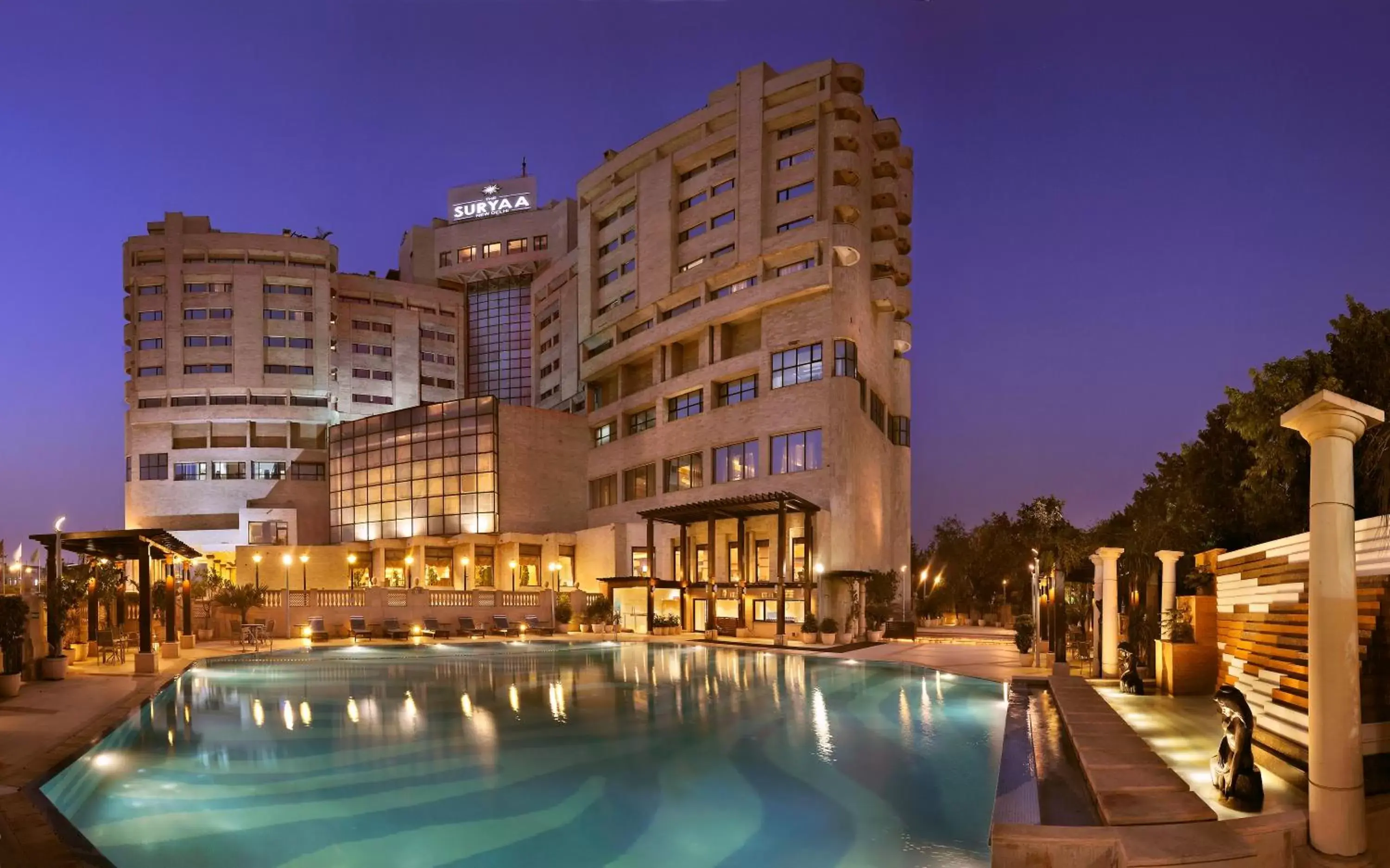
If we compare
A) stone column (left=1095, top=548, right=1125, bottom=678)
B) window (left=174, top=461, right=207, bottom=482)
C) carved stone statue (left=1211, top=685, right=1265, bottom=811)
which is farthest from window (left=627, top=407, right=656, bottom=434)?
carved stone statue (left=1211, top=685, right=1265, bottom=811)

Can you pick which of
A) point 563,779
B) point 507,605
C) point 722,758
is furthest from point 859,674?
point 507,605

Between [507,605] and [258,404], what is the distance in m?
45.1

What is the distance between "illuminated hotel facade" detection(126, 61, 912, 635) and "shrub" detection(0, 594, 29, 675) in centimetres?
2506

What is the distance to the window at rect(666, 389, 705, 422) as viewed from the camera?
52.8 meters

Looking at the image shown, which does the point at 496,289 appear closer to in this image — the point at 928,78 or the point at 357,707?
the point at 928,78

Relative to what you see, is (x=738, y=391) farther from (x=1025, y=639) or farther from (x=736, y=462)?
(x=1025, y=639)

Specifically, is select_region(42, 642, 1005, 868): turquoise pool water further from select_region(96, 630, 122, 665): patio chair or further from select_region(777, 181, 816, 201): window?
select_region(777, 181, 816, 201): window

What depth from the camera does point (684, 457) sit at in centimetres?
5334

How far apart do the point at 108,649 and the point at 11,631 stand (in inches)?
373

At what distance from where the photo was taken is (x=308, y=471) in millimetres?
78500

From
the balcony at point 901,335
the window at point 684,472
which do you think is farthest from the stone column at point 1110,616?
the balcony at point 901,335

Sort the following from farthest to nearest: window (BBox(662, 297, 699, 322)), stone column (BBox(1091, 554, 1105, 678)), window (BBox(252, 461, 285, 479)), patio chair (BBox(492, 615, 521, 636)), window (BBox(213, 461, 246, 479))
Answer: window (BBox(252, 461, 285, 479)) → window (BBox(213, 461, 246, 479)) → window (BBox(662, 297, 699, 322)) → patio chair (BBox(492, 615, 521, 636)) → stone column (BBox(1091, 554, 1105, 678))

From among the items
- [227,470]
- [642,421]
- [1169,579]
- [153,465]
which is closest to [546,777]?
[1169,579]

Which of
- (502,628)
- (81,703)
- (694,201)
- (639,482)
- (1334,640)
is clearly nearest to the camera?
(1334,640)
